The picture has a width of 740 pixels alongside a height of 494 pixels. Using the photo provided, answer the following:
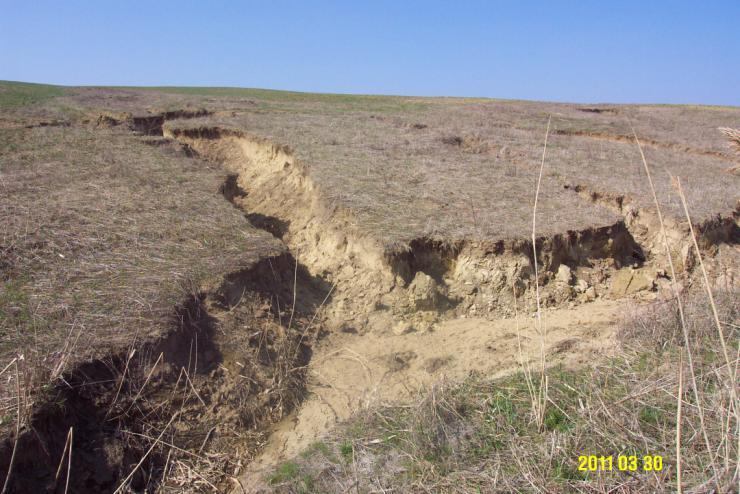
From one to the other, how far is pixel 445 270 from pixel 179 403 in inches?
130

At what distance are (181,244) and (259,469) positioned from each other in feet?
9.06

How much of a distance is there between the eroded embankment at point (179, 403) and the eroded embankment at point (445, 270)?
100 centimetres

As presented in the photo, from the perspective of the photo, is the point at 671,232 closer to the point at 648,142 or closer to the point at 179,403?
the point at 179,403

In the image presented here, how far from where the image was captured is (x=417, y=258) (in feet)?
20.1

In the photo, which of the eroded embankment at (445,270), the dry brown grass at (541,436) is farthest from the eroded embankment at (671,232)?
the dry brown grass at (541,436)

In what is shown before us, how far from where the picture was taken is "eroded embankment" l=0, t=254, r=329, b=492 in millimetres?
3400

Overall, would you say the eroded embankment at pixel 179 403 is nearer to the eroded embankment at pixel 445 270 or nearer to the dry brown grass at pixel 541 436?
the dry brown grass at pixel 541 436

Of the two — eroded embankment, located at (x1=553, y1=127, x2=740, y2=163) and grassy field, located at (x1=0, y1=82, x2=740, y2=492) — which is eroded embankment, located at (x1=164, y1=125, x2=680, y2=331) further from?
eroded embankment, located at (x1=553, y1=127, x2=740, y2=163)

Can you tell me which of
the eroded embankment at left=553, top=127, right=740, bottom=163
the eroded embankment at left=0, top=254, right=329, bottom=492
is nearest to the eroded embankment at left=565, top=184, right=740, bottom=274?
the eroded embankment at left=0, top=254, right=329, bottom=492

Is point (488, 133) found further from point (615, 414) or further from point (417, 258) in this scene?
point (615, 414)

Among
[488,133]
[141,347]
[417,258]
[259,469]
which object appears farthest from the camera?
[488,133]

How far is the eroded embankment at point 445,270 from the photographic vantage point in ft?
Answer: 19.2

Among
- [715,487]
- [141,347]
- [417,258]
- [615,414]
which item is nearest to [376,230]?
[417,258]

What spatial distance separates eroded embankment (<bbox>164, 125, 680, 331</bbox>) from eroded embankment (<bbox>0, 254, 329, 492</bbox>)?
100 cm
